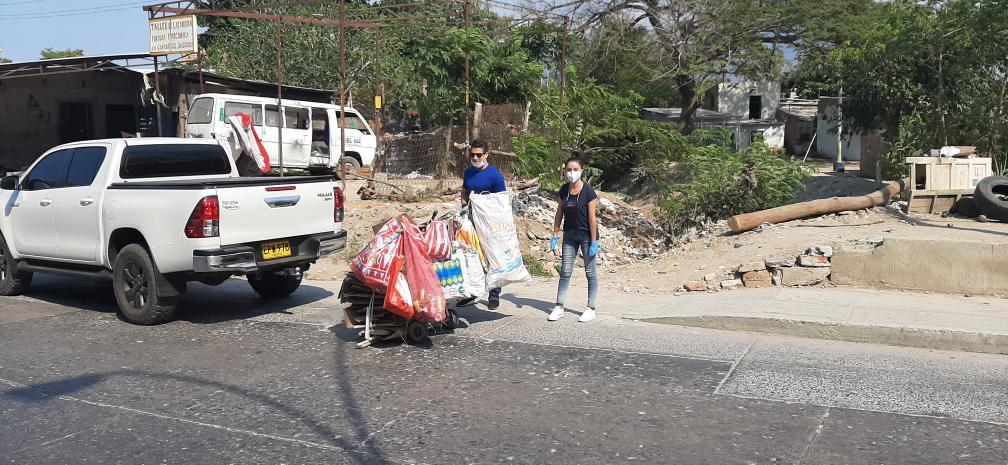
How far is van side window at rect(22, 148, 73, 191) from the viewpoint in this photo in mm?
9484

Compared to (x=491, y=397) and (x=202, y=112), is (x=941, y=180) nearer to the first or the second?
(x=491, y=397)

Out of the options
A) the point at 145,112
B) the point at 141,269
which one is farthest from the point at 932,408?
the point at 145,112

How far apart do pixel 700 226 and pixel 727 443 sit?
895 cm

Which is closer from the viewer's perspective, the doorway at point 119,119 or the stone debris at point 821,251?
the stone debris at point 821,251

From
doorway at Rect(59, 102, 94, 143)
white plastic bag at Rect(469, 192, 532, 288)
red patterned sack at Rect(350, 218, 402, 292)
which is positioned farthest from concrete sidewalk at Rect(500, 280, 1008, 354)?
doorway at Rect(59, 102, 94, 143)

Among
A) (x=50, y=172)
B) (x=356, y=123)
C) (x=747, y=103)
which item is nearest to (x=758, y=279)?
(x=50, y=172)

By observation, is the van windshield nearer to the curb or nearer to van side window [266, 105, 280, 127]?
the curb

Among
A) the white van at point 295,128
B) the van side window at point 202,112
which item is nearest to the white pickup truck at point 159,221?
the white van at point 295,128

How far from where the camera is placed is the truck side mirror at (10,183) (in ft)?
33.3

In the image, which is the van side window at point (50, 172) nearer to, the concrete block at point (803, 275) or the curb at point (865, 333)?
the curb at point (865, 333)

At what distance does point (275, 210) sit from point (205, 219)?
77 centimetres

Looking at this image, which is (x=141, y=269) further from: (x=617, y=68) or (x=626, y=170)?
(x=617, y=68)

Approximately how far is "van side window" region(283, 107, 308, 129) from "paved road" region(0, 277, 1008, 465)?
12.1m

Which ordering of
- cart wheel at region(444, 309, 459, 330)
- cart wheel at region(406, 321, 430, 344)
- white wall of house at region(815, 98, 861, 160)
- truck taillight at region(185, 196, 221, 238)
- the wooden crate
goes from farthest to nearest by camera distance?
white wall of house at region(815, 98, 861, 160) → the wooden crate → cart wheel at region(444, 309, 459, 330) → truck taillight at region(185, 196, 221, 238) → cart wheel at region(406, 321, 430, 344)
